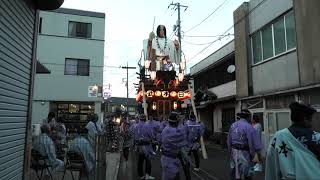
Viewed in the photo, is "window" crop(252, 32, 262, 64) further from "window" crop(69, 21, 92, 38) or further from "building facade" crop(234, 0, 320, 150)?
"window" crop(69, 21, 92, 38)

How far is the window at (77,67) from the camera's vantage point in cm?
2877

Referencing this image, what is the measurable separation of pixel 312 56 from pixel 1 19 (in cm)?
1124

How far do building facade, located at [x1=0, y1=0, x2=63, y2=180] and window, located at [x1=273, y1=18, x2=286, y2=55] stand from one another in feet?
36.6

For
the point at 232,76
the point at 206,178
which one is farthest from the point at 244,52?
the point at 206,178

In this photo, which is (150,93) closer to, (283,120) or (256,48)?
(256,48)

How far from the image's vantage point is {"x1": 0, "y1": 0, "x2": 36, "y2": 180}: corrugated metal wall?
6.47 metres

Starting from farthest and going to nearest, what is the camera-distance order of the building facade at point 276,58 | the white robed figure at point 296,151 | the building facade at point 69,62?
1. the building facade at point 69,62
2. the building facade at point 276,58
3. the white robed figure at point 296,151

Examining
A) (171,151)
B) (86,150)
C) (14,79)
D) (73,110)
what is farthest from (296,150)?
(73,110)

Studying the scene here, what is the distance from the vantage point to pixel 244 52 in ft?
65.7

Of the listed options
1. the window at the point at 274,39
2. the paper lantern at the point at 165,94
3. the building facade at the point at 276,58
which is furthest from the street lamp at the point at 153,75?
the window at the point at 274,39

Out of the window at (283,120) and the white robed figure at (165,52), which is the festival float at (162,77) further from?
the window at (283,120)

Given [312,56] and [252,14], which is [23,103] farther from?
[252,14]

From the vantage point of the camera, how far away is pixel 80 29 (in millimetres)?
29422

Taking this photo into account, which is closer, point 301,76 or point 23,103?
A: point 23,103
